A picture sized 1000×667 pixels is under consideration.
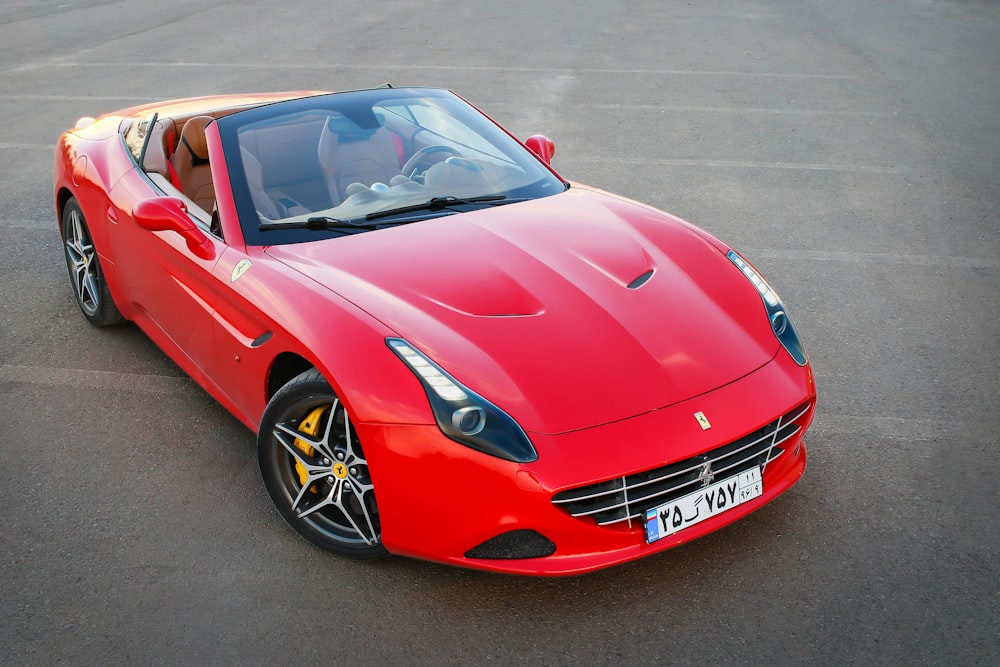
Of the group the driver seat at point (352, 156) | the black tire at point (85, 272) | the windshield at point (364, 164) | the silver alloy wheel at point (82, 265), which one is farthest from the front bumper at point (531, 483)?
the silver alloy wheel at point (82, 265)

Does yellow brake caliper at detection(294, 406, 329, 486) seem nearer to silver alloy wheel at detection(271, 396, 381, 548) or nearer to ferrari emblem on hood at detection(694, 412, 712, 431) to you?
silver alloy wheel at detection(271, 396, 381, 548)

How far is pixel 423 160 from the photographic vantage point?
173 inches

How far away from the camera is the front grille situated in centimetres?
287

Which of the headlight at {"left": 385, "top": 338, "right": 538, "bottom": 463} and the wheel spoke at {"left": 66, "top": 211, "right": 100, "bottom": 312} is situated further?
the wheel spoke at {"left": 66, "top": 211, "right": 100, "bottom": 312}

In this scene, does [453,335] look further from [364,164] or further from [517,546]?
[364,164]

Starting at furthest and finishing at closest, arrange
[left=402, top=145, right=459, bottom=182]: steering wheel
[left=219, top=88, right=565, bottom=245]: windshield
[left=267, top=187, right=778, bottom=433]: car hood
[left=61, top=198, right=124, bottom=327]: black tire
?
[left=61, top=198, right=124, bottom=327]: black tire, [left=402, top=145, right=459, bottom=182]: steering wheel, [left=219, top=88, right=565, bottom=245]: windshield, [left=267, top=187, right=778, bottom=433]: car hood

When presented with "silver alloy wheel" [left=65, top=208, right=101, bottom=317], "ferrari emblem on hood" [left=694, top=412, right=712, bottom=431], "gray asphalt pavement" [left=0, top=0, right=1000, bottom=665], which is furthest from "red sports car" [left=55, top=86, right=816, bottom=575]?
"silver alloy wheel" [left=65, top=208, right=101, bottom=317]

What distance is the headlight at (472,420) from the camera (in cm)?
287

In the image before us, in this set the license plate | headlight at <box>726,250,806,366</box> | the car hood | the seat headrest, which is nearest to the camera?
the license plate

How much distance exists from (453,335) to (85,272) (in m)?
2.85

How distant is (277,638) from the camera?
3.00 meters

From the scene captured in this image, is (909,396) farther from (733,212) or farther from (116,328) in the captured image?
(116,328)

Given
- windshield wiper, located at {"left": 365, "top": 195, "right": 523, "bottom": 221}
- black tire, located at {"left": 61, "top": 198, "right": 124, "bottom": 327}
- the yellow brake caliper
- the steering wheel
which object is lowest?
black tire, located at {"left": 61, "top": 198, "right": 124, "bottom": 327}

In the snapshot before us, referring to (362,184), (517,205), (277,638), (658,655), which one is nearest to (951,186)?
(517,205)
